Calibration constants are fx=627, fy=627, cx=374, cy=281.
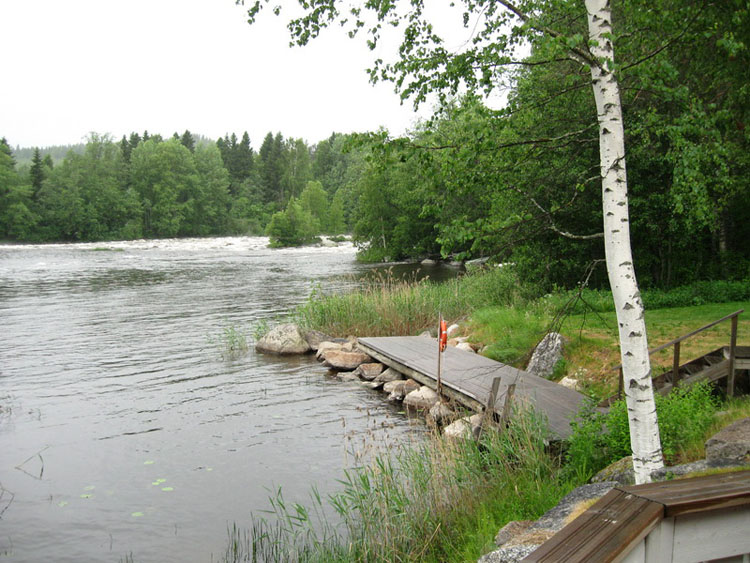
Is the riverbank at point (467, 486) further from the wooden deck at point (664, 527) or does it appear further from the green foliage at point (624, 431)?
the wooden deck at point (664, 527)

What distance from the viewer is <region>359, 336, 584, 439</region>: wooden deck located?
30.0ft

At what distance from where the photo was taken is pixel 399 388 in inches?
509

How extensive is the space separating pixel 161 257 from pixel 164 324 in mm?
33476

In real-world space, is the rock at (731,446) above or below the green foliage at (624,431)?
above

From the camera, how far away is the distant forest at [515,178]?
20.9 feet

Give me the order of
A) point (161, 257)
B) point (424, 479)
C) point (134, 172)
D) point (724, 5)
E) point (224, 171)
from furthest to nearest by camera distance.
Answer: point (224, 171), point (134, 172), point (161, 257), point (424, 479), point (724, 5)

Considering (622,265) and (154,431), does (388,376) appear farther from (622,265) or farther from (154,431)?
(622,265)

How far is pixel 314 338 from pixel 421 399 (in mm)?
6359

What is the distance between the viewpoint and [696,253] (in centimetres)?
1739

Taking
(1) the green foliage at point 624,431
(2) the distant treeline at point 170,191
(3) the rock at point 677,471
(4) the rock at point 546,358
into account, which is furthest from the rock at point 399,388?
(2) the distant treeline at point 170,191

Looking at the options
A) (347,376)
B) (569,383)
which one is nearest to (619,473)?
(569,383)

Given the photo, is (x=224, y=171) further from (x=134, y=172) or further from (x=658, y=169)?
(x=658, y=169)

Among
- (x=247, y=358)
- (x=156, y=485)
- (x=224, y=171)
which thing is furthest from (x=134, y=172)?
(x=156, y=485)

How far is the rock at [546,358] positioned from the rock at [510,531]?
6.38 metres
